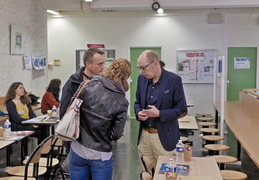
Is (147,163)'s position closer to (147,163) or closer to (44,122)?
(147,163)

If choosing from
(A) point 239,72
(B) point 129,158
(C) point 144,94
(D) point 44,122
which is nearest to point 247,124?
(B) point 129,158

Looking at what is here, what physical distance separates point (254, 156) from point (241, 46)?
25.0ft

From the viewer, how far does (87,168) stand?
252 centimetres

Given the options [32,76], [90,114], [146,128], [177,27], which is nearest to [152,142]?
[146,128]

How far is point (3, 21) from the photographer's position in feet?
23.9

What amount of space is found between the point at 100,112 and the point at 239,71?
28.9 feet

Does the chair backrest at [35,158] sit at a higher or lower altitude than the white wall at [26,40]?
lower

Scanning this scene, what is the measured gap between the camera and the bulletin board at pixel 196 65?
33.9 ft

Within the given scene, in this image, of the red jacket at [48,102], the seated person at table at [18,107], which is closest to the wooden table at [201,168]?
the seated person at table at [18,107]

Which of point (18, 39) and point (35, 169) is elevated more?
point (18, 39)

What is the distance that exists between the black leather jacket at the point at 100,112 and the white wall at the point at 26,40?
537 centimetres

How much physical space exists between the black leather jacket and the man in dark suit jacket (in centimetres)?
55

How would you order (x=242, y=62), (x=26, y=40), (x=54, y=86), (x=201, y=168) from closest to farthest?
(x=201, y=168), (x=54, y=86), (x=26, y=40), (x=242, y=62)

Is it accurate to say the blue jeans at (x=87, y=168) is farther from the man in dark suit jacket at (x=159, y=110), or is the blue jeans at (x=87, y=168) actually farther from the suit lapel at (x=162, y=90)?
the suit lapel at (x=162, y=90)
